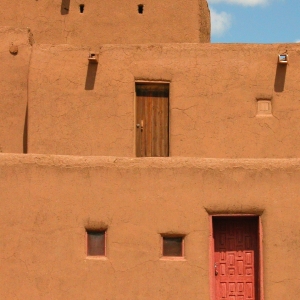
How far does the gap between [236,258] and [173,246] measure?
3.69 feet

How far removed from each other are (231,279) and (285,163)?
2108 millimetres

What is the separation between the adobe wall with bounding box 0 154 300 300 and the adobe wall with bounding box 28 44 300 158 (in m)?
1.38

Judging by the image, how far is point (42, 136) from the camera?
10711 mm

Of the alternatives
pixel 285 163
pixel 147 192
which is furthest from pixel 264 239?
pixel 147 192

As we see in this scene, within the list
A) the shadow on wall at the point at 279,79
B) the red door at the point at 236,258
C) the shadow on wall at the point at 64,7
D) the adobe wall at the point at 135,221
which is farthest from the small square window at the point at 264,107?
the shadow on wall at the point at 64,7

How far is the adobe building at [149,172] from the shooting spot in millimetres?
9117

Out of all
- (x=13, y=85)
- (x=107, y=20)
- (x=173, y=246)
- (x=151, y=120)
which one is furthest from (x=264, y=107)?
(x=13, y=85)

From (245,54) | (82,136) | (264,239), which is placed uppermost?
(245,54)

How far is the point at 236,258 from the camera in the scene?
31.2ft

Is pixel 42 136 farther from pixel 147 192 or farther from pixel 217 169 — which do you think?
pixel 217 169

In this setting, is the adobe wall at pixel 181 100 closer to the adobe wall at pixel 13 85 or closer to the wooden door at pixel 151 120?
the wooden door at pixel 151 120

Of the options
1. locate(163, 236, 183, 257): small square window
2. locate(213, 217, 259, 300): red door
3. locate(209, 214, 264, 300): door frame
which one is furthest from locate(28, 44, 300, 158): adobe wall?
locate(163, 236, 183, 257): small square window

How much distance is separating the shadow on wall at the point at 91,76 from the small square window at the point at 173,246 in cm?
331

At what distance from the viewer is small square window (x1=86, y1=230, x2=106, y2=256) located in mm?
9266
